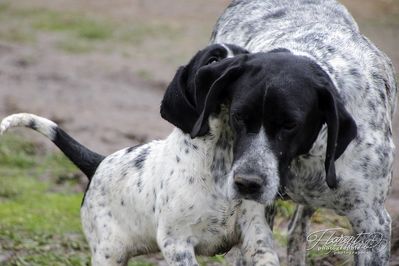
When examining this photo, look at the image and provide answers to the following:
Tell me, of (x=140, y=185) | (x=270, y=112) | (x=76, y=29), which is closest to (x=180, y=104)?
(x=270, y=112)

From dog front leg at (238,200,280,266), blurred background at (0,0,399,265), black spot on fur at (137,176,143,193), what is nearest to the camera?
dog front leg at (238,200,280,266)

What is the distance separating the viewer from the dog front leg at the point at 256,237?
500 cm

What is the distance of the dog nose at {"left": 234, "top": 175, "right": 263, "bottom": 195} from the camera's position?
4672mm

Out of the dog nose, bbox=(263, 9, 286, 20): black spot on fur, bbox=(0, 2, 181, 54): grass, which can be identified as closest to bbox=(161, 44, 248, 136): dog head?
the dog nose

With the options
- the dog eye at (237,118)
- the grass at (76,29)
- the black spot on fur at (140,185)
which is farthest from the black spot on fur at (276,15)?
the grass at (76,29)

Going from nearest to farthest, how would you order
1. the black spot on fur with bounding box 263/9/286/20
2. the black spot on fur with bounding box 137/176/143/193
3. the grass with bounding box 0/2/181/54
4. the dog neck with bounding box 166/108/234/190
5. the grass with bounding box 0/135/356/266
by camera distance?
1. the dog neck with bounding box 166/108/234/190
2. the black spot on fur with bounding box 137/176/143/193
3. the black spot on fur with bounding box 263/9/286/20
4. the grass with bounding box 0/135/356/266
5. the grass with bounding box 0/2/181/54

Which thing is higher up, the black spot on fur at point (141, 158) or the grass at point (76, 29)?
the black spot on fur at point (141, 158)

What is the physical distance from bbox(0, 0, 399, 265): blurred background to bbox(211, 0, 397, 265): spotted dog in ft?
4.73

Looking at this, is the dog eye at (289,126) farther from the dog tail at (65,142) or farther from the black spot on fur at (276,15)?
the black spot on fur at (276,15)

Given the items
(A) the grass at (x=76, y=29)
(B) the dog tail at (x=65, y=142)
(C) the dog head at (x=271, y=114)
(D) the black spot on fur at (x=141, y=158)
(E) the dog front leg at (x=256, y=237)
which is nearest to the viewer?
(C) the dog head at (x=271, y=114)

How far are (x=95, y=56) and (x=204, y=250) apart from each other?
336 inches

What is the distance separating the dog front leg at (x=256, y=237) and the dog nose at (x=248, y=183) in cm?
A: 36

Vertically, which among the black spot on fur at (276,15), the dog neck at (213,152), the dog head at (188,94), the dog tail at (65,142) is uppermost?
the dog head at (188,94)

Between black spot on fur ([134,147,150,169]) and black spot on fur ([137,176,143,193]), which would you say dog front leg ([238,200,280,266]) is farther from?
black spot on fur ([134,147,150,169])
